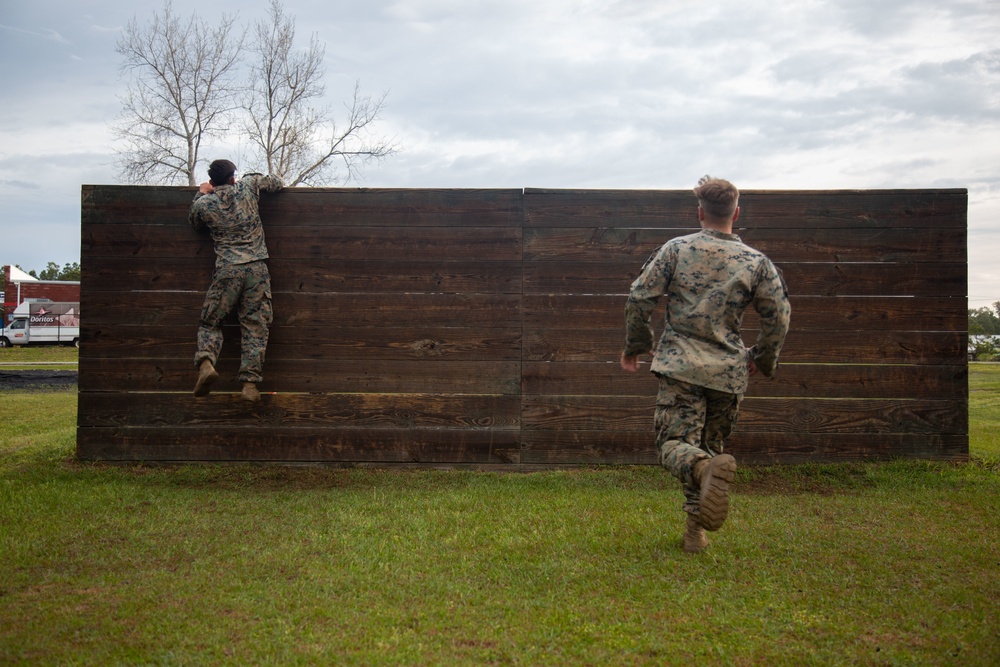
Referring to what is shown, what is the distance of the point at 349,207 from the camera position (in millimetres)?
6930

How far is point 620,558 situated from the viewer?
422 cm

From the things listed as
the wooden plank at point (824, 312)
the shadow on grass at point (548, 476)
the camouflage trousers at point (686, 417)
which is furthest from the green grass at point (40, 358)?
the camouflage trousers at point (686, 417)

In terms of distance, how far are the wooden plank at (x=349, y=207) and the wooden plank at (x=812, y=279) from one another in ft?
1.81

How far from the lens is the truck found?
117 ft

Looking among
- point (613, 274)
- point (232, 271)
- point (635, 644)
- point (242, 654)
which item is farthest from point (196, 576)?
point (613, 274)

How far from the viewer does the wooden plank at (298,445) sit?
6812 mm

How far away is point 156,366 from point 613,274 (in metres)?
3.90

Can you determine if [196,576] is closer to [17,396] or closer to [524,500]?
[524,500]

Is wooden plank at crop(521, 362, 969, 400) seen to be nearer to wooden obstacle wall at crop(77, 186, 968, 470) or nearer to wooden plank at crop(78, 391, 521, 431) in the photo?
wooden obstacle wall at crop(77, 186, 968, 470)

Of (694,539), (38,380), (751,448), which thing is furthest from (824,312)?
(38,380)

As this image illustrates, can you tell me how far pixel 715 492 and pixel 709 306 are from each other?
1012 millimetres

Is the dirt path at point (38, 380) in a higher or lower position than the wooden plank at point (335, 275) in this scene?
lower

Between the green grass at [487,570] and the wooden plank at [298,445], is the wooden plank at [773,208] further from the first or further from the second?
the green grass at [487,570]

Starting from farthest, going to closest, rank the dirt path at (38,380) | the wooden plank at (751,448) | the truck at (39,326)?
the truck at (39,326) → the dirt path at (38,380) → the wooden plank at (751,448)
